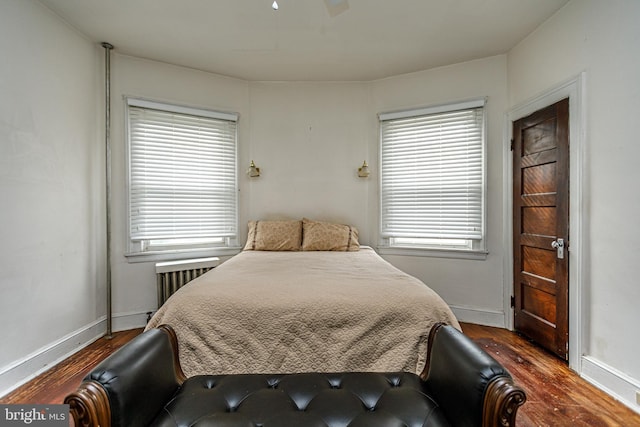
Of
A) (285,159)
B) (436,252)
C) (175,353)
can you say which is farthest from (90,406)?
(436,252)

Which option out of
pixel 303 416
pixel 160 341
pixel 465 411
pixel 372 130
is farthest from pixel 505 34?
pixel 160 341

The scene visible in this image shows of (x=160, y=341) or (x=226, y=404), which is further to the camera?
(x=160, y=341)

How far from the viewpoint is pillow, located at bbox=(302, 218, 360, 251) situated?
3.01 meters

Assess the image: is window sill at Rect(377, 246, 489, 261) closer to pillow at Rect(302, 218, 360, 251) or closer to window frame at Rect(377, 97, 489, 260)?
window frame at Rect(377, 97, 489, 260)

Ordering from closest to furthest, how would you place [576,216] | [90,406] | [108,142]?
[90,406] < [576,216] < [108,142]

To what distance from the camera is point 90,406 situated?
33.8 inches

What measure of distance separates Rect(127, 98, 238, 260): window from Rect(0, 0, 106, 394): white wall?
12.4 inches

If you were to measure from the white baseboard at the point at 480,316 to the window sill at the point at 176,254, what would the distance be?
258 centimetres

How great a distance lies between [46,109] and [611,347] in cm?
436

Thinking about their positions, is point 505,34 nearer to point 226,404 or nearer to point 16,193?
point 226,404

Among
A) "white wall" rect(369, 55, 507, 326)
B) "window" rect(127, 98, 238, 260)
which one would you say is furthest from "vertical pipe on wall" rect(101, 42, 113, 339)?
"white wall" rect(369, 55, 507, 326)

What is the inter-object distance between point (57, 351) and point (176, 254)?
1176mm

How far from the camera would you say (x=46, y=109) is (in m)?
2.19

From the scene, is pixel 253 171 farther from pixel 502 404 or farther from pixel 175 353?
pixel 502 404
